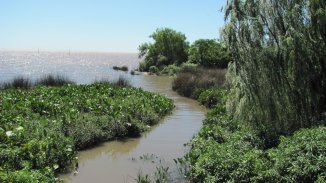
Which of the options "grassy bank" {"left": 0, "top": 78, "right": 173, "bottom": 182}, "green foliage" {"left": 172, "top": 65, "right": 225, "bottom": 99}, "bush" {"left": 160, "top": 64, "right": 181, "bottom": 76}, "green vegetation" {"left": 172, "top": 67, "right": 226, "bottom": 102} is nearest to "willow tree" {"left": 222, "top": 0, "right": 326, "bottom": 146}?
"grassy bank" {"left": 0, "top": 78, "right": 173, "bottom": 182}

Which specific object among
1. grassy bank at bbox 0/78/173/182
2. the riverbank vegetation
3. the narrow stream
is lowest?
the narrow stream

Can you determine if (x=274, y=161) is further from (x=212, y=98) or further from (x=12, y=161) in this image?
(x=212, y=98)

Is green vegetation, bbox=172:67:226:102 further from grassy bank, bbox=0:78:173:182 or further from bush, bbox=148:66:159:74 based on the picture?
bush, bbox=148:66:159:74

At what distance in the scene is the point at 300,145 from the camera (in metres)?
8.48

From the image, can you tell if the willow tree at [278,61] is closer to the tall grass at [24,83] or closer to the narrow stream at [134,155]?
the narrow stream at [134,155]

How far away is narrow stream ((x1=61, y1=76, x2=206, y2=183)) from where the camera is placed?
450 inches

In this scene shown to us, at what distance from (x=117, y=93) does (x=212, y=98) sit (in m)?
5.74

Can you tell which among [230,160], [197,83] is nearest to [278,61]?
[230,160]

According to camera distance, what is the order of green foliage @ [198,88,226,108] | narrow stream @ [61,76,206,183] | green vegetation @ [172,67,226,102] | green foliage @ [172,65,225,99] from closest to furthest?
1. narrow stream @ [61,76,206,183]
2. green foliage @ [198,88,226,108]
3. green vegetation @ [172,67,226,102]
4. green foliage @ [172,65,225,99]

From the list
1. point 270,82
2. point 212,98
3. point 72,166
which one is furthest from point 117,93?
point 270,82

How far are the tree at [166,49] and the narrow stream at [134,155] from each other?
4200 cm

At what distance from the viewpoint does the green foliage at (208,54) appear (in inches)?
1826

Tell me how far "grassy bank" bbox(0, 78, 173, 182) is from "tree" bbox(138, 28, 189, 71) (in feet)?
125

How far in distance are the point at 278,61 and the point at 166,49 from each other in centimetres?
5096
